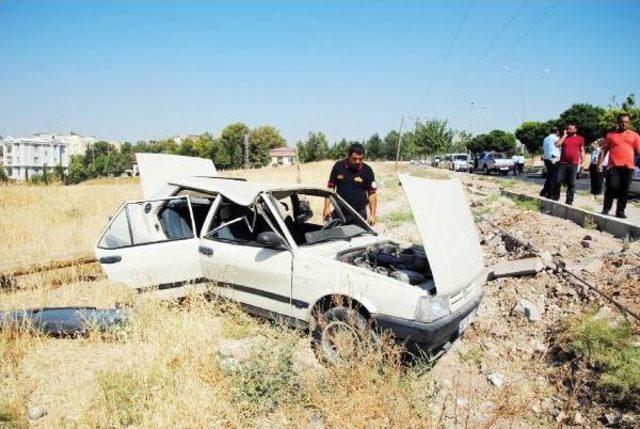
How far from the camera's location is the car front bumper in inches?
138

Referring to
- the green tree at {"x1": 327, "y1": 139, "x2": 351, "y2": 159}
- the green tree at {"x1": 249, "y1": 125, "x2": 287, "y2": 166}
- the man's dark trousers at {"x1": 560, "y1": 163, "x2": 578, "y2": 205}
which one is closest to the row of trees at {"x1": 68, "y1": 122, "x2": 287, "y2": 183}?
the green tree at {"x1": 249, "y1": 125, "x2": 287, "y2": 166}

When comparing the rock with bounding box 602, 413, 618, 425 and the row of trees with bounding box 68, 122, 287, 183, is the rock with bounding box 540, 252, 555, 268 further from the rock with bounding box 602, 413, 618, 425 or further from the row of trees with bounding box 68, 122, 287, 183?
the row of trees with bounding box 68, 122, 287, 183

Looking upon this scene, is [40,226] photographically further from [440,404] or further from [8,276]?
[440,404]

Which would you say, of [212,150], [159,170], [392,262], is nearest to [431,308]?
[392,262]

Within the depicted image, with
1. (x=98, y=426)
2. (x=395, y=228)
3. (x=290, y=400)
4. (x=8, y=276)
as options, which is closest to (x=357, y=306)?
(x=290, y=400)

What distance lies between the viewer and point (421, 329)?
139 inches

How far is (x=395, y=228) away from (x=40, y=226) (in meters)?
8.96

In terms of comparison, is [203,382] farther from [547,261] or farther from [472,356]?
[547,261]

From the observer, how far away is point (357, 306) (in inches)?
150

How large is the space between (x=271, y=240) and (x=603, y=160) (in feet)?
29.8

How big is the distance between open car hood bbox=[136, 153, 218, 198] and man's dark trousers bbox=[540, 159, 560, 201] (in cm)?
900

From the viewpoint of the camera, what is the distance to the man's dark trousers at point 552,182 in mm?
11352

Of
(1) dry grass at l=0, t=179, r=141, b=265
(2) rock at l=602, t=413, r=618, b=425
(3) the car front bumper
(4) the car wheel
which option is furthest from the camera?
(1) dry grass at l=0, t=179, r=141, b=265

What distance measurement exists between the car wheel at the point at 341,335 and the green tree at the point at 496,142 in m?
76.8
